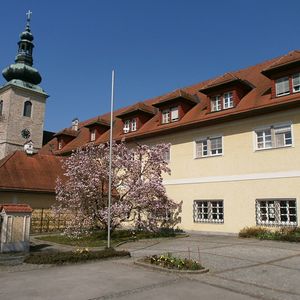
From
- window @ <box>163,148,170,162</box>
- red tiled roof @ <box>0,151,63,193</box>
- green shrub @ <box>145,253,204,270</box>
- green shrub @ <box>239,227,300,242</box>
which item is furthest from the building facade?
green shrub @ <box>145,253,204,270</box>

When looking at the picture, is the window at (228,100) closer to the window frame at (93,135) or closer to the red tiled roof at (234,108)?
the red tiled roof at (234,108)

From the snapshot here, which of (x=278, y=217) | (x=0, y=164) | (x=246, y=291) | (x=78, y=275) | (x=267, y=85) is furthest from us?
(x=0, y=164)

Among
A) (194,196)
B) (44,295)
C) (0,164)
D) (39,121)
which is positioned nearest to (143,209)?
(194,196)

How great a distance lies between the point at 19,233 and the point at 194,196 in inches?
414

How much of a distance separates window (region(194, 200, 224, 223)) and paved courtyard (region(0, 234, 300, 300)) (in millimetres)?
8010

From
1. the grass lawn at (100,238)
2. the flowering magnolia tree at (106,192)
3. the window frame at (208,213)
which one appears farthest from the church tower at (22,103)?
the window frame at (208,213)

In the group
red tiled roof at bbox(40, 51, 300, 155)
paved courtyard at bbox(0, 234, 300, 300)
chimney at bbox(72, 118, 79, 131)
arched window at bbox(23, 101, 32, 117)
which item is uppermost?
arched window at bbox(23, 101, 32, 117)

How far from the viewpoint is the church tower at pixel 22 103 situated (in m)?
44.2

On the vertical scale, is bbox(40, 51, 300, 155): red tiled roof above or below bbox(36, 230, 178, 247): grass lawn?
above

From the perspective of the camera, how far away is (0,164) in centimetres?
2462

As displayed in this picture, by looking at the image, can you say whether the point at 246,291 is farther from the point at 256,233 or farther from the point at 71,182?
the point at 71,182

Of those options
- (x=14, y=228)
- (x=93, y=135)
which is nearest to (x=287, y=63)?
(x=14, y=228)

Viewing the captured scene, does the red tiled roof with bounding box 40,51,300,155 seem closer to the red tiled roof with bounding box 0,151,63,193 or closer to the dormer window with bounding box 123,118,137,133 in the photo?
the dormer window with bounding box 123,118,137,133

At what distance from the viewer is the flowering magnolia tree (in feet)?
60.8
